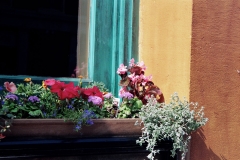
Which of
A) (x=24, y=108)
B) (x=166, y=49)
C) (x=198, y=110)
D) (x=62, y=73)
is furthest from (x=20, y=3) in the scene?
(x=198, y=110)

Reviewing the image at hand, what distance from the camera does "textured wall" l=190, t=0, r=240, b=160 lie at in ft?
8.35

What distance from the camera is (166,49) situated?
2.69m

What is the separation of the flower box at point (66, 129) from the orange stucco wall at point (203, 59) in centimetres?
45

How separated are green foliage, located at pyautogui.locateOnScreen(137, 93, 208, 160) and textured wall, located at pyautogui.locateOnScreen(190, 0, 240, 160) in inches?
6.5

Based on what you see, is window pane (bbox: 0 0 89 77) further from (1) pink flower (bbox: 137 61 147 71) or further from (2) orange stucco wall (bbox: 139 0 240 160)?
(2) orange stucco wall (bbox: 139 0 240 160)

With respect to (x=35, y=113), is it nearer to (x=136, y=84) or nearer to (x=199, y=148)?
(x=136, y=84)

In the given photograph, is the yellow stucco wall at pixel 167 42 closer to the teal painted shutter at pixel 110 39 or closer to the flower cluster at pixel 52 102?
the teal painted shutter at pixel 110 39

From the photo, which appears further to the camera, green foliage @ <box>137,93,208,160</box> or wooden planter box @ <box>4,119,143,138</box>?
green foliage @ <box>137,93,208,160</box>

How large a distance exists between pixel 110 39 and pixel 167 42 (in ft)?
1.36

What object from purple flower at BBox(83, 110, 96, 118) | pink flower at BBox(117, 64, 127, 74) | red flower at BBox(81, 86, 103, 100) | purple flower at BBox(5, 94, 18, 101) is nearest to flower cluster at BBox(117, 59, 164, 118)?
pink flower at BBox(117, 64, 127, 74)

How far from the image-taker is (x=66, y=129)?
2164 mm

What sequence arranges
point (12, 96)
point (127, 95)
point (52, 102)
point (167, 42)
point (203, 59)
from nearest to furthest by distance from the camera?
1. point (12, 96)
2. point (52, 102)
3. point (127, 95)
4. point (203, 59)
5. point (167, 42)

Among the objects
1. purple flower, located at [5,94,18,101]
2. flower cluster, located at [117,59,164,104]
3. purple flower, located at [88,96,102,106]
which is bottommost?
purple flower, located at [88,96,102,106]

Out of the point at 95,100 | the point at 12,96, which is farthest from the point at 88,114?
the point at 12,96
